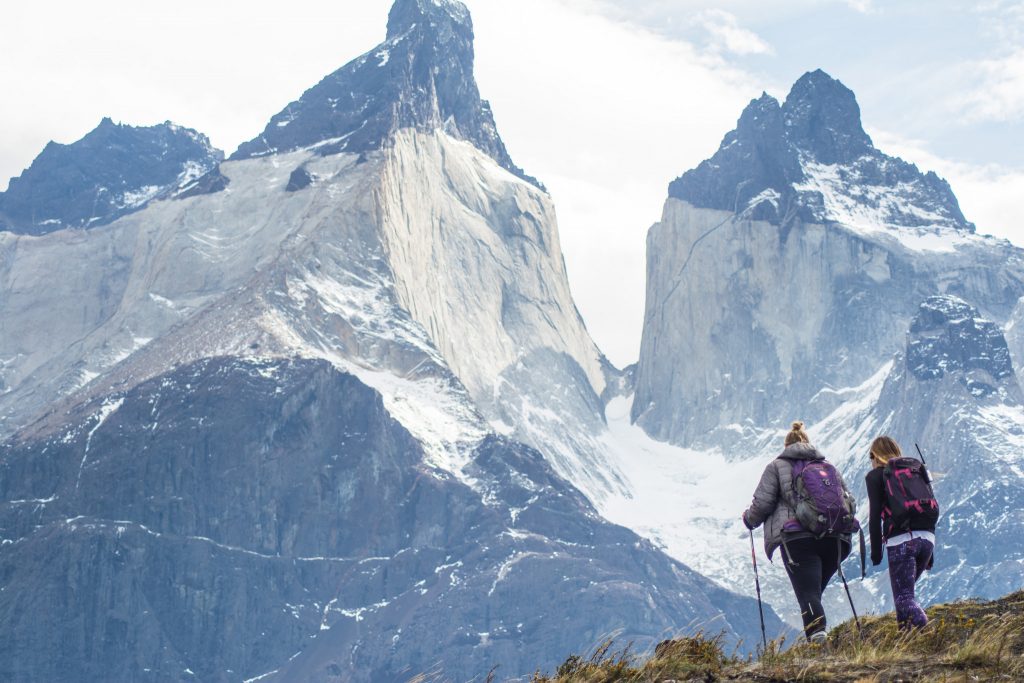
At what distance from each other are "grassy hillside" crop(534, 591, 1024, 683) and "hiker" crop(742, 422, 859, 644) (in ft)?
2.40

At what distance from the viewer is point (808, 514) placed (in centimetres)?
1980

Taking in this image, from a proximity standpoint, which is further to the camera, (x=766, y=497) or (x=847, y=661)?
(x=766, y=497)

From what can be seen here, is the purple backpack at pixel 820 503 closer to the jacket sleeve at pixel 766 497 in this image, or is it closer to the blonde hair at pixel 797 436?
the jacket sleeve at pixel 766 497

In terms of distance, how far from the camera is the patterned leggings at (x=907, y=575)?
20109 millimetres

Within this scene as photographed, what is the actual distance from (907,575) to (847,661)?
9.20 ft

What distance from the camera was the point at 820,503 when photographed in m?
19.7

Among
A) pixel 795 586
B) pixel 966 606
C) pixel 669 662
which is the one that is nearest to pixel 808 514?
pixel 795 586

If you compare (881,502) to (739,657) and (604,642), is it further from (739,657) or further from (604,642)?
(604,642)

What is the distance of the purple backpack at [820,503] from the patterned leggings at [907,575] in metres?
0.64

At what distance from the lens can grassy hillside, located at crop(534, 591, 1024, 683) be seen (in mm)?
17047

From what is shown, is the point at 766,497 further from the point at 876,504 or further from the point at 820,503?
the point at 876,504

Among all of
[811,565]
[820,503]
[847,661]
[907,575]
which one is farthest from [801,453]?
[847,661]

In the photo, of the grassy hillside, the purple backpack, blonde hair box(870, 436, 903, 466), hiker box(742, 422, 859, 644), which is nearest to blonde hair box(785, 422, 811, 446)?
hiker box(742, 422, 859, 644)

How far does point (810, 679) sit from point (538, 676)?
2.68 meters
